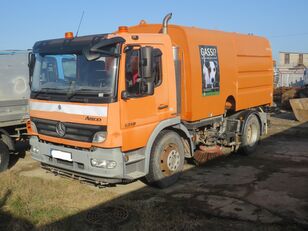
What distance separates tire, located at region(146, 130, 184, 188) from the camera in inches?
245

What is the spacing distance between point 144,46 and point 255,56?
460cm

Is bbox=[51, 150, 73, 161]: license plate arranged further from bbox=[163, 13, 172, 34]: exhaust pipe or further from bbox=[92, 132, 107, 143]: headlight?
bbox=[163, 13, 172, 34]: exhaust pipe

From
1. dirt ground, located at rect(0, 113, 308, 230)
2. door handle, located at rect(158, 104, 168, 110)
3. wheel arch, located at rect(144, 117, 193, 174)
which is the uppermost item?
door handle, located at rect(158, 104, 168, 110)

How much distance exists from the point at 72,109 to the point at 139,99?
1.04m

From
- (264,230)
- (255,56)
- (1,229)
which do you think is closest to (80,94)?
(1,229)

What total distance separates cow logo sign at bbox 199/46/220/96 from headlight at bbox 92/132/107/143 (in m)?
2.61

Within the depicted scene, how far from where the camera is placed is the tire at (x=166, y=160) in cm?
623

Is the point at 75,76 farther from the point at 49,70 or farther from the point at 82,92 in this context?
the point at 49,70

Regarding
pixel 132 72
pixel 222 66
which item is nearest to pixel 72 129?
pixel 132 72

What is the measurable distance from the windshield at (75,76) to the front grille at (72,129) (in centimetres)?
42

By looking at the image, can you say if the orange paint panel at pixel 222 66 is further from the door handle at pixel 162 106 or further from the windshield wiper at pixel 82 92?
the windshield wiper at pixel 82 92

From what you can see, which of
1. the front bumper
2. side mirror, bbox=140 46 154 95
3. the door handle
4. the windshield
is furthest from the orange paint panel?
the front bumper

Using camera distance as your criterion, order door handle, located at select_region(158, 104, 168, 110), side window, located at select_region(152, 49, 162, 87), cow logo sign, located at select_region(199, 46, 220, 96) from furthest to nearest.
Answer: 1. cow logo sign, located at select_region(199, 46, 220, 96)
2. door handle, located at select_region(158, 104, 168, 110)
3. side window, located at select_region(152, 49, 162, 87)

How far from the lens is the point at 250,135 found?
949 centimetres
